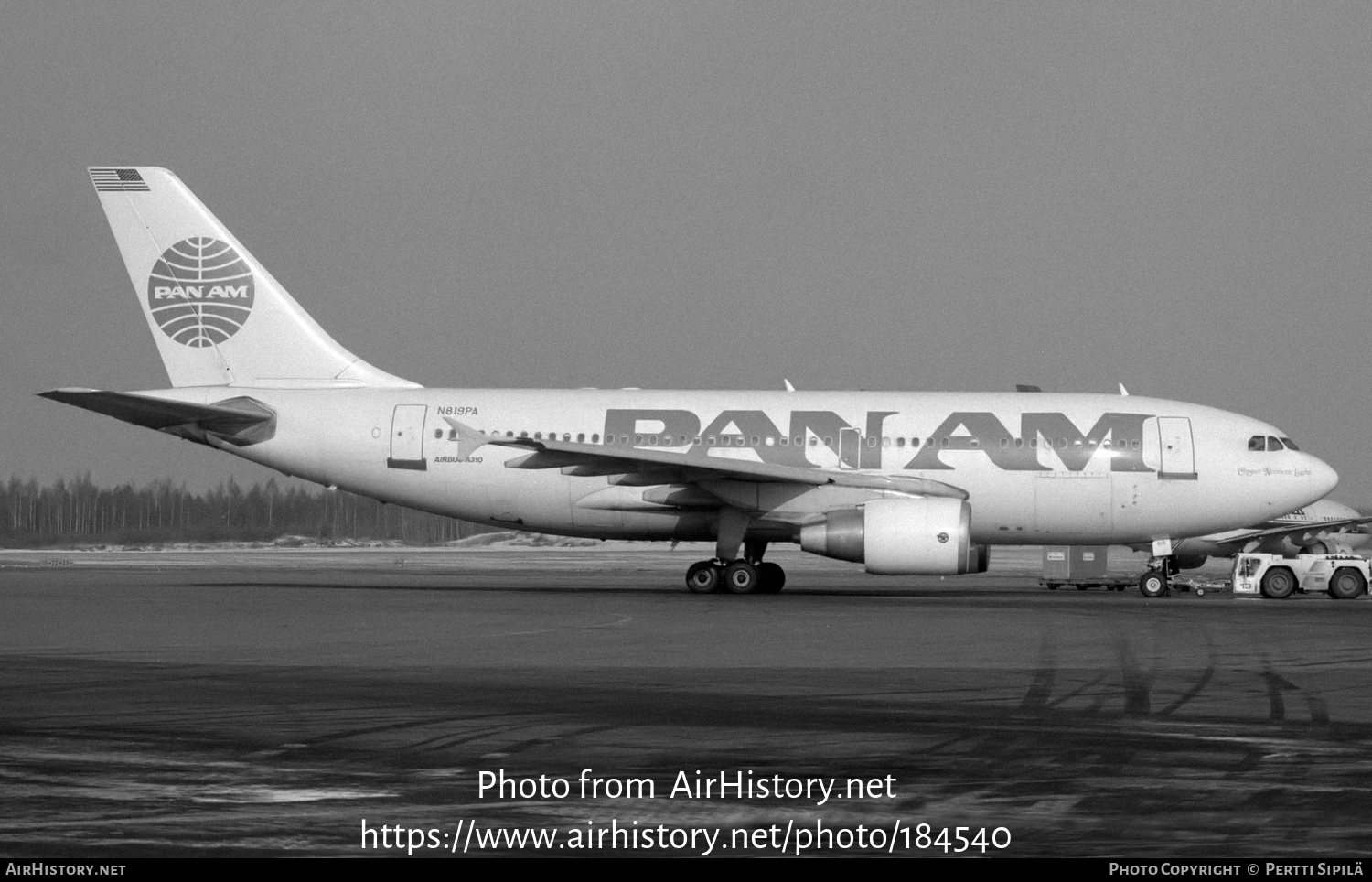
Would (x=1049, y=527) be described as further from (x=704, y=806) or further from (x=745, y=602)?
(x=704, y=806)

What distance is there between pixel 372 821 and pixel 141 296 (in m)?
25.4

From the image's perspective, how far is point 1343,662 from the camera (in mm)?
14703

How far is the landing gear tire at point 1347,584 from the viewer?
29.0m

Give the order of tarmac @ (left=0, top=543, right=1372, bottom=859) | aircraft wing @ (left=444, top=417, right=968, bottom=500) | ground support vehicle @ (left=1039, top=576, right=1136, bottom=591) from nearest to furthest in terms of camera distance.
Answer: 1. tarmac @ (left=0, top=543, right=1372, bottom=859)
2. aircraft wing @ (left=444, top=417, right=968, bottom=500)
3. ground support vehicle @ (left=1039, top=576, right=1136, bottom=591)

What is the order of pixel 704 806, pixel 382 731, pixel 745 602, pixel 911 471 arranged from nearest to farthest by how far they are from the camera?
pixel 704 806, pixel 382 731, pixel 745 602, pixel 911 471

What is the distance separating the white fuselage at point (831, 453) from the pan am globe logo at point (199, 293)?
1.25 metres

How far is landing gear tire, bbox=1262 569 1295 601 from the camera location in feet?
97.0

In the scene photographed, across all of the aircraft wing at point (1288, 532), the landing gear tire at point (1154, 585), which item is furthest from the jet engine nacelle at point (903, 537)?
the aircraft wing at point (1288, 532)

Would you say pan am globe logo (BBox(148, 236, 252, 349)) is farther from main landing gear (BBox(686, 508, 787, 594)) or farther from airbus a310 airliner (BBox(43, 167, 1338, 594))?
main landing gear (BBox(686, 508, 787, 594))

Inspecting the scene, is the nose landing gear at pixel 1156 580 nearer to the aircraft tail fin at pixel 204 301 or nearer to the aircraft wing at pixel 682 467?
the aircraft wing at pixel 682 467

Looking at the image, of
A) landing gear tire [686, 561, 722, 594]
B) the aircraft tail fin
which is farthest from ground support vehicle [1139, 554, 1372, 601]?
the aircraft tail fin

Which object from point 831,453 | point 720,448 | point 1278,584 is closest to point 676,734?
point 831,453

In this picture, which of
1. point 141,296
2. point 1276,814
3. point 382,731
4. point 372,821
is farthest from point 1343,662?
point 141,296

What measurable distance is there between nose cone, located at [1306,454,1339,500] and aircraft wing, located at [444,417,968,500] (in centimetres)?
636
